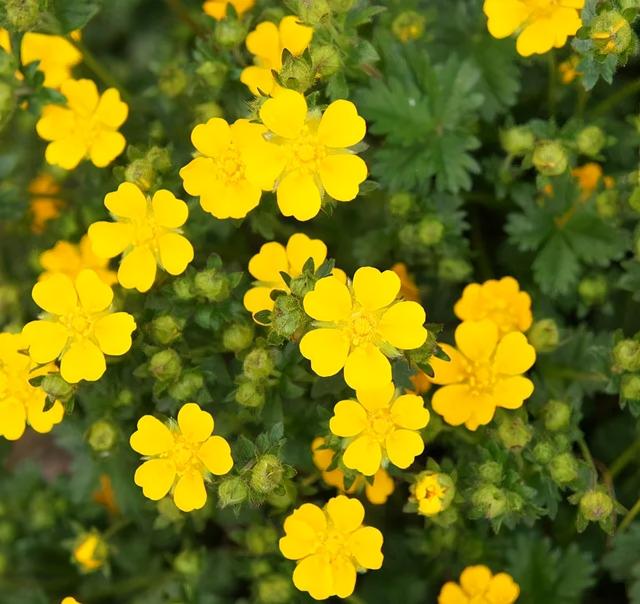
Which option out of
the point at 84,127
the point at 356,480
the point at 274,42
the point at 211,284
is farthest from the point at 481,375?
the point at 84,127

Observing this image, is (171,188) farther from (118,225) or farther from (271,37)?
(271,37)

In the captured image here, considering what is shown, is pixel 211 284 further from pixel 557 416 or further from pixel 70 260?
pixel 557 416

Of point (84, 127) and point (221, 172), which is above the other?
point (221, 172)

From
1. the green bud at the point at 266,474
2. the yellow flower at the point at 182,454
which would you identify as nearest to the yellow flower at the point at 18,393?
the yellow flower at the point at 182,454

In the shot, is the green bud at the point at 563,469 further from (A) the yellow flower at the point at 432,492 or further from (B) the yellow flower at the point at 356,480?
(B) the yellow flower at the point at 356,480

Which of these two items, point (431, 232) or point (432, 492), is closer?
point (432, 492)

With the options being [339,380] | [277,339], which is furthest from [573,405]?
[277,339]
